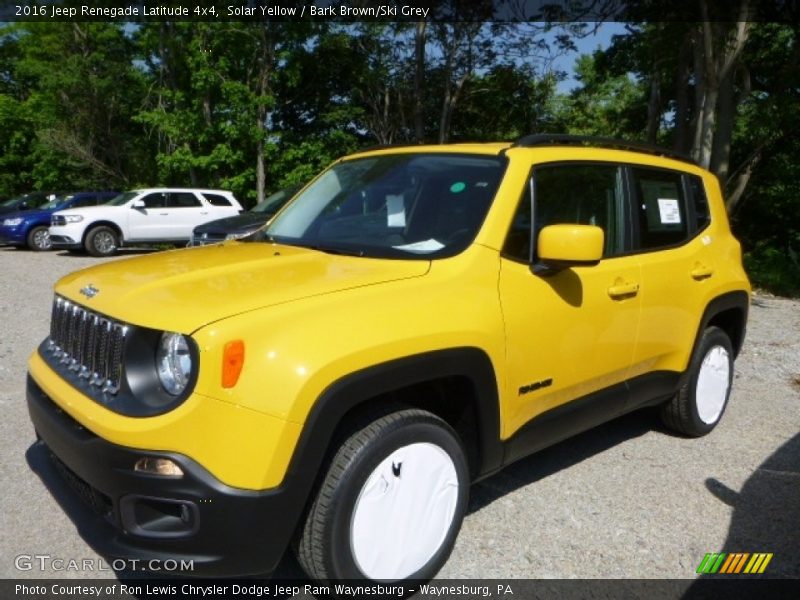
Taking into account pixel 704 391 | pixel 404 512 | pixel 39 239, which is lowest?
pixel 39 239

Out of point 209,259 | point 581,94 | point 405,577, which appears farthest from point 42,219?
point 581,94

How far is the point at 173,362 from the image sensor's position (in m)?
2.26

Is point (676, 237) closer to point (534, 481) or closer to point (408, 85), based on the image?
point (534, 481)

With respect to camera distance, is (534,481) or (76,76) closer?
(534,481)

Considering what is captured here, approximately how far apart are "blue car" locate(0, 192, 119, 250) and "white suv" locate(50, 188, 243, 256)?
1.03 m

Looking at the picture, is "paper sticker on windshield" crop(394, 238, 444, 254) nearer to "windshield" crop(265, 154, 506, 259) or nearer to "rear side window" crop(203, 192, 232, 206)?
"windshield" crop(265, 154, 506, 259)

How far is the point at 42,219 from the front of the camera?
1695 cm

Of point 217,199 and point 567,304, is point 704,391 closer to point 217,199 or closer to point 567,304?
point 567,304

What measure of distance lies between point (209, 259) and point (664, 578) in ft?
8.04

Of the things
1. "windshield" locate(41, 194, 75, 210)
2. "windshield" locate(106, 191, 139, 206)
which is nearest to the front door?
"windshield" locate(106, 191, 139, 206)

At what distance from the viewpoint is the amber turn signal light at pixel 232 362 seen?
6.95ft

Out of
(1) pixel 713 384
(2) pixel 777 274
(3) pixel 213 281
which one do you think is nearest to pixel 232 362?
(3) pixel 213 281

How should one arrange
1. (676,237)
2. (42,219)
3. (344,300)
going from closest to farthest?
1. (344,300)
2. (676,237)
3. (42,219)

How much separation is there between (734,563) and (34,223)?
17728 millimetres
